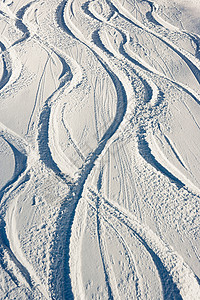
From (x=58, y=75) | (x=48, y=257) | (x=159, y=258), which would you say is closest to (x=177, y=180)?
(x=159, y=258)

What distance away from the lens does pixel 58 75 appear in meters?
2.90

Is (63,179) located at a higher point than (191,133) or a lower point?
higher

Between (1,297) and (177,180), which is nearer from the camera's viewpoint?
(1,297)

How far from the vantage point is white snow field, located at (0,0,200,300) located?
1.67 meters

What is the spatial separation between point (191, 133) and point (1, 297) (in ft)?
5.48

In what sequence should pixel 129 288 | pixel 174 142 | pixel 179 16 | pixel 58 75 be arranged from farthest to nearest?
pixel 179 16, pixel 58 75, pixel 174 142, pixel 129 288

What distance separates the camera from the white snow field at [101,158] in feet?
5.49

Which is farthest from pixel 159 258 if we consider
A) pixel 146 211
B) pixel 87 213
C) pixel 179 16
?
pixel 179 16

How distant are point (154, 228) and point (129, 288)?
1.23ft

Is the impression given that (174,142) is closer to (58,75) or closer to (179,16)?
(58,75)

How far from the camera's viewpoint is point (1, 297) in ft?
5.32

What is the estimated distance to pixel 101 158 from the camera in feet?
7.18

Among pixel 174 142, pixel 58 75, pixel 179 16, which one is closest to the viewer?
pixel 174 142

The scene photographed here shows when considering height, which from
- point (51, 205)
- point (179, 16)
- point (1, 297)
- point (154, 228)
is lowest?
point (154, 228)
